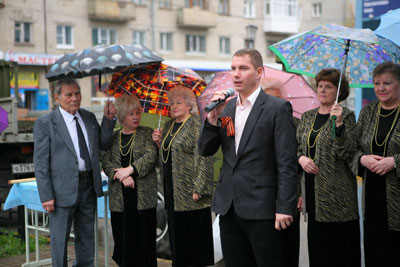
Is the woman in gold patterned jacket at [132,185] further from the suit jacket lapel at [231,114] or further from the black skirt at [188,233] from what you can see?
the suit jacket lapel at [231,114]

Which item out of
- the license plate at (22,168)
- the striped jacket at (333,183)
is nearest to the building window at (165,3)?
the license plate at (22,168)

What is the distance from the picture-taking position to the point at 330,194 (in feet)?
14.3

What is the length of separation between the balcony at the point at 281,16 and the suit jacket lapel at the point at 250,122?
41.0m

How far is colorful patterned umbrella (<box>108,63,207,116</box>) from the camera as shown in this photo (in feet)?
17.8

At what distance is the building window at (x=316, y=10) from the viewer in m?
48.3

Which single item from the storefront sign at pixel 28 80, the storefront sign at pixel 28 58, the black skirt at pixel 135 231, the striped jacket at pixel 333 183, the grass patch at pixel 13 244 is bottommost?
the grass patch at pixel 13 244

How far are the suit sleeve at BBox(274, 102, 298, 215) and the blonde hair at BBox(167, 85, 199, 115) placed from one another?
6.32ft

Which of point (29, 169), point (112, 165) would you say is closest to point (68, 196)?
point (112, 165)

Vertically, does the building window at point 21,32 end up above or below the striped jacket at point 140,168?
above

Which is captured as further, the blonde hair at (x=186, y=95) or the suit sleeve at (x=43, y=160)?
the blonde hair at (x=186, y=95)

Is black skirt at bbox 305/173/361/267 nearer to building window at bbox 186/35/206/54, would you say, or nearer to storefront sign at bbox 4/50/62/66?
storefront sign at bbox 4/50/62/66

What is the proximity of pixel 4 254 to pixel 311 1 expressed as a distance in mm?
45264

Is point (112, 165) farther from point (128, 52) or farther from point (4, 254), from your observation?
point (4, 254)

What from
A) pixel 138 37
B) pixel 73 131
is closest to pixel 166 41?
pixel 138 37
